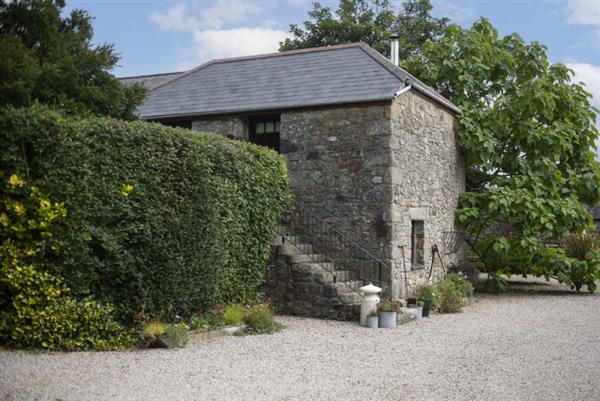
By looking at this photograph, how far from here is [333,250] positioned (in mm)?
13195

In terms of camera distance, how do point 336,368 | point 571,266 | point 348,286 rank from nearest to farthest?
point 336,368 < point 348,286 < point 571,266

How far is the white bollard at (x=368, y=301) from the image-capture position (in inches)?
438

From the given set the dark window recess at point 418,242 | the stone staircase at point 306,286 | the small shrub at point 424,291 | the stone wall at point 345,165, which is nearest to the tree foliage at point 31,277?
the stone staircase at point 306,286

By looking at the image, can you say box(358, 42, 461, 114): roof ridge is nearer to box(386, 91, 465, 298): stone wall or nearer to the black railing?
box(386, 91, 465, 298): stone wall

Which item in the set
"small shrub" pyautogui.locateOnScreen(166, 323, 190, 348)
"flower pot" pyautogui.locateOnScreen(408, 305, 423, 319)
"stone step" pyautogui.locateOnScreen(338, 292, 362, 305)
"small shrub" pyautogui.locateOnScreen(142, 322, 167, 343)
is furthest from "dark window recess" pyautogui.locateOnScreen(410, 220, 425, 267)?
"small shrub" pyautogui.locateOnScreen(142, 322, 167, 343)

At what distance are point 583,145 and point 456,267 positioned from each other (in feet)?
17.0

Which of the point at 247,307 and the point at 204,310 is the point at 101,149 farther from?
the point at 247,307

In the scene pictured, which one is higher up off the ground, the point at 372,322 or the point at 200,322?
the point at 200,322

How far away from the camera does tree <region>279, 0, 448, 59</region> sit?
89.4ft

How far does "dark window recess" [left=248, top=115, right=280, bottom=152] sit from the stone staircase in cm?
294

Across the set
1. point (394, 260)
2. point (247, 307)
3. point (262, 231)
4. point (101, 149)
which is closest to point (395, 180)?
point (394, 260)

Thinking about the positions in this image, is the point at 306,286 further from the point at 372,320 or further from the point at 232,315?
the point at 232,315

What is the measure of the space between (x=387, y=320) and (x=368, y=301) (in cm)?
47

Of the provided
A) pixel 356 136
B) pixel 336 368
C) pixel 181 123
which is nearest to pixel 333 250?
pixel 356 136
